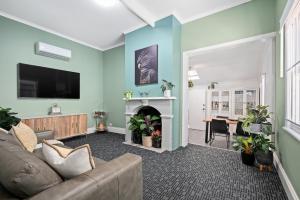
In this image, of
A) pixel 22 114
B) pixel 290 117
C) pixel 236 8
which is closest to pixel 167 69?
pixel 236 8

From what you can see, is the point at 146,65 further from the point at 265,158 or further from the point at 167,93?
the point at 265,158

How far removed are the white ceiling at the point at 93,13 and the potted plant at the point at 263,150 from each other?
8.43ft

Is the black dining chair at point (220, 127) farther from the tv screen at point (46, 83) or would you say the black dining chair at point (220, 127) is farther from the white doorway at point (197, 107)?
the tv screen at point (46, 83)

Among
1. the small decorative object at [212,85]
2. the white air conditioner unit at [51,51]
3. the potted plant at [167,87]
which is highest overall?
the white air conditioner unit at [51,51]

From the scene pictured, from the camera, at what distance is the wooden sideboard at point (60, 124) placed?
3.30 m

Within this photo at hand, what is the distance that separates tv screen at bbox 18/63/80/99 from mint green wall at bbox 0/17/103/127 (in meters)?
0.13

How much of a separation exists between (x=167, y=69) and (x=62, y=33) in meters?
3.17

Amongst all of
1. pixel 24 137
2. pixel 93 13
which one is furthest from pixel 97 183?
pixel 93 13

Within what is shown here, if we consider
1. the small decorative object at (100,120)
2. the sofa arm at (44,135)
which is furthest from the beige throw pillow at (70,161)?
the small decorative object at (100,120)

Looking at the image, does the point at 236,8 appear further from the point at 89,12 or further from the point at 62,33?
the point at 62,33

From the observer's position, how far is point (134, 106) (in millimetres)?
3861

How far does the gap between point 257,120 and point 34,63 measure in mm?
5038

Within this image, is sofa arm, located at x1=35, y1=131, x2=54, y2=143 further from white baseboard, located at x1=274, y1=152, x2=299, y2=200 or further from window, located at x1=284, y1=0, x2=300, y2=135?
window, located at x1=284, y1=0, x2=300, y2=135

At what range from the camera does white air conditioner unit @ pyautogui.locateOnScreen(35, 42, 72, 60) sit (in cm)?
367
